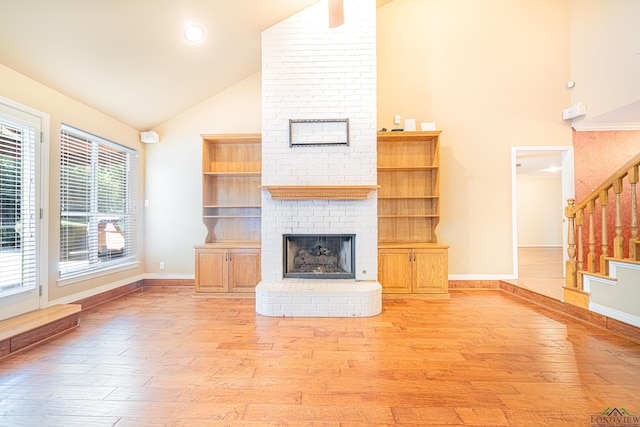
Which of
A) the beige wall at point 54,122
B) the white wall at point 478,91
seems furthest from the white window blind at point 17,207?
the white wall at point 478,91

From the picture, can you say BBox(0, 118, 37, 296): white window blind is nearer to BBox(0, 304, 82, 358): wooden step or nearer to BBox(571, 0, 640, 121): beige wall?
BBox(0, 304, 82, 358): wooden step

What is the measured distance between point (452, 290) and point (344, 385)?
9.98 ft

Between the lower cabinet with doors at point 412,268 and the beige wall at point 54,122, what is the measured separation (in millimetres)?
3787

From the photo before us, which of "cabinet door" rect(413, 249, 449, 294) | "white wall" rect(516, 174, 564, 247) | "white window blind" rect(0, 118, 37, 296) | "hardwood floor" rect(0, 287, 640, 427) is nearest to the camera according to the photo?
"hardwood floor" rect(0, 287, 640, 427)

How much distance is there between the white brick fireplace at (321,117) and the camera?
11.8 feet

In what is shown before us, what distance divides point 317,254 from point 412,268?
→ 4.29 ft

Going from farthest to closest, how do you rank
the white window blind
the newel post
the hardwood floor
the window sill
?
1. the window sill
2. the newel post
3. the white window blind
4. the hardwood floor

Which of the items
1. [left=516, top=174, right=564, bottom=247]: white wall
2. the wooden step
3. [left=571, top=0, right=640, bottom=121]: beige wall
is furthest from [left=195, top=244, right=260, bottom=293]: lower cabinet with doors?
[left=516, top=174, right=564, bottom=247]: white wall

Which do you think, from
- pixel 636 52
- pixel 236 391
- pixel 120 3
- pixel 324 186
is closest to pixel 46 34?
pixel 120 3

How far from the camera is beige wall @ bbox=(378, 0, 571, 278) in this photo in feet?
14.4

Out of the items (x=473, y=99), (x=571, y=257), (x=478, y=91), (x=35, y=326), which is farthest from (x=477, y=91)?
(x=35, y=326)

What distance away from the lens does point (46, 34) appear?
2.58 metres

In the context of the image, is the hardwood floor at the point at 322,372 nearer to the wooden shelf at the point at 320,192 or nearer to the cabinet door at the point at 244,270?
the cabinet door at the point at 244,270

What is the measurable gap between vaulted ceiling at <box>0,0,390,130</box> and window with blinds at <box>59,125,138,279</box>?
1.75 ft
